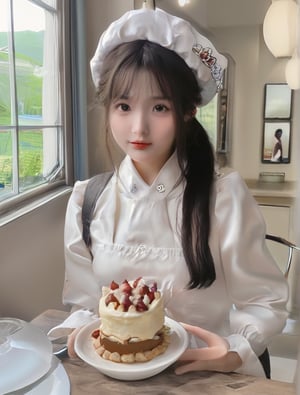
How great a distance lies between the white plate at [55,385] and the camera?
0.60m

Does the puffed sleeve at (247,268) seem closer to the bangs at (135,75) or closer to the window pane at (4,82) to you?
the bangs at (135,75)

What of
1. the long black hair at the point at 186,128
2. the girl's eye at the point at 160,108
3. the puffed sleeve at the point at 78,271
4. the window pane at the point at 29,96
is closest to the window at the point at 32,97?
the window pane at the point at 29,96

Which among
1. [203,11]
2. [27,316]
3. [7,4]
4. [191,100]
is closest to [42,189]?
[27,316]

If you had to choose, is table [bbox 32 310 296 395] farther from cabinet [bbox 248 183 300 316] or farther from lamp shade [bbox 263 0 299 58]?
lamp shade [bbox 263 0 299 58]

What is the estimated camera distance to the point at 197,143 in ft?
2.87

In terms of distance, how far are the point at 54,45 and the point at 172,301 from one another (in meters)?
0.81

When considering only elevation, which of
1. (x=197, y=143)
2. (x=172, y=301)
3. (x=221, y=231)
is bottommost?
(x=172, y=301)

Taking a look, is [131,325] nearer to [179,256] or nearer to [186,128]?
[179,256]

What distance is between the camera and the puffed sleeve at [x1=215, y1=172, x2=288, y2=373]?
0.79 m

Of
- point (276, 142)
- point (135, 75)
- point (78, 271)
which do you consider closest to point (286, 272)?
point (276, 142)

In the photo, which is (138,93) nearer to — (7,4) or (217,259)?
(217,259)

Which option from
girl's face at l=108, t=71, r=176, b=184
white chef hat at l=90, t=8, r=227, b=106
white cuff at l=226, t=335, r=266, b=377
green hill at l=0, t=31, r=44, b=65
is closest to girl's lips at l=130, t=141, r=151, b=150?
girl's face at l=108, t=71, r=176, b=184

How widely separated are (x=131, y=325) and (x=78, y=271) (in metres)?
0.32

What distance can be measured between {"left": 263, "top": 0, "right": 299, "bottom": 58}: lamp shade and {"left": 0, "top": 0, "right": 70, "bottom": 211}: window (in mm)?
580
